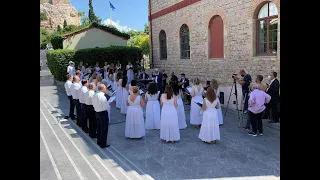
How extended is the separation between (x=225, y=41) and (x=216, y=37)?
3.11 ft

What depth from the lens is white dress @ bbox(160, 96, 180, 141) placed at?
868 cm

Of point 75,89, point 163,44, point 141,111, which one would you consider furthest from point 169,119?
point 163,44

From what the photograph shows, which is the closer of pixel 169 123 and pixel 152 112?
pixel 169 123

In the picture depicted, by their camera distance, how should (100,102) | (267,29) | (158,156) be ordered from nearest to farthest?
1. (158,156)
2. (100,102)
3. (267,29)

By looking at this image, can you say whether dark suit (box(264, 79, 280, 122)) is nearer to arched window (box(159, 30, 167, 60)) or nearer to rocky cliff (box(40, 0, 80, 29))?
arched window (box(159, 30, 167, 60))

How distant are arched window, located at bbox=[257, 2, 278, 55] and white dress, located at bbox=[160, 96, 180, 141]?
16.2ft

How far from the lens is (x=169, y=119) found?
Answer: 8.76m

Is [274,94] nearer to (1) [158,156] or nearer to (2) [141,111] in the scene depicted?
(2) [141,111]

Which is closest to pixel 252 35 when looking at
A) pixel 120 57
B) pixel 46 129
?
pixel 46 129

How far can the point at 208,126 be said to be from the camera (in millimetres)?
8430

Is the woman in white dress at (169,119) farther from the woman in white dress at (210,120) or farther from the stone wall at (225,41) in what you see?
the stone wall at (225,41)

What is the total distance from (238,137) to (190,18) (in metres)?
8.98

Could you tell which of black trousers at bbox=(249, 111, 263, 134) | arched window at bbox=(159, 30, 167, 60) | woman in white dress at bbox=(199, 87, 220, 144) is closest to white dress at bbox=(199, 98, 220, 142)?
woman in white dress at bbox=(199, 87, 220, 144)
